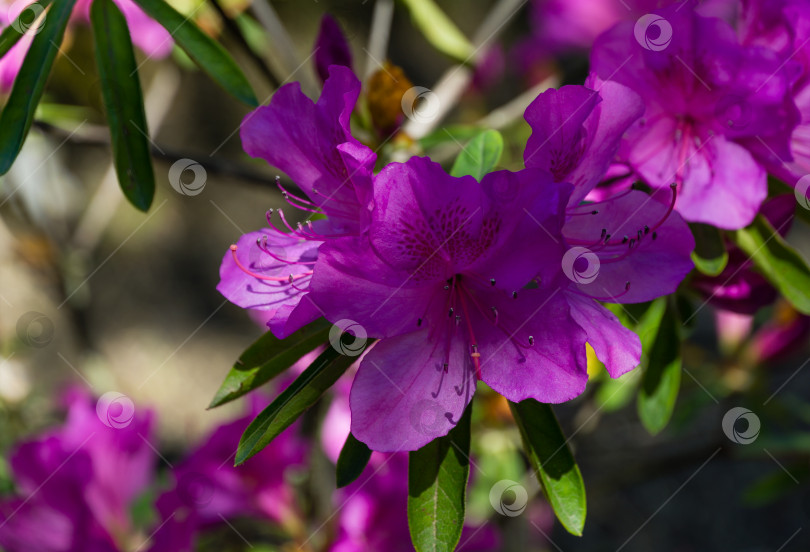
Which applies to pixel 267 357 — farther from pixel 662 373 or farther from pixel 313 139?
pixel 662 373

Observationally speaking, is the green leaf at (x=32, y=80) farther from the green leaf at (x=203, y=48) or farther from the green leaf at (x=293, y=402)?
the green leaf at (x=293, y=402)

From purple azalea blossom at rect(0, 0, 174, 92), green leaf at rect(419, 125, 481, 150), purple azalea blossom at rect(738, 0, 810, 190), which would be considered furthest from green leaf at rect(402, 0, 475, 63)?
purple azalea blossom at rect(738, 0, 810, 190)

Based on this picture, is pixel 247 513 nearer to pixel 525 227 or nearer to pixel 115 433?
pixel 115 433

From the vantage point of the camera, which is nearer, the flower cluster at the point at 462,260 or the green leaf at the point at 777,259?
the flower cluster at the point at 462,260

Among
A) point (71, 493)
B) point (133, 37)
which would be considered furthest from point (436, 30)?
point (71, 493)

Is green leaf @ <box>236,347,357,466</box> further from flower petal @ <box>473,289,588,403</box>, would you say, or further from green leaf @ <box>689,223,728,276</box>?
green leaf @ <box>689,223,728,276</box>

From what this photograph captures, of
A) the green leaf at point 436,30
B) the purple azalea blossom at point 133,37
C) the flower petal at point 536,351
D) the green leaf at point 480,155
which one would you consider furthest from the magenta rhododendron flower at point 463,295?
the purple azalea blossom at point 133,37
